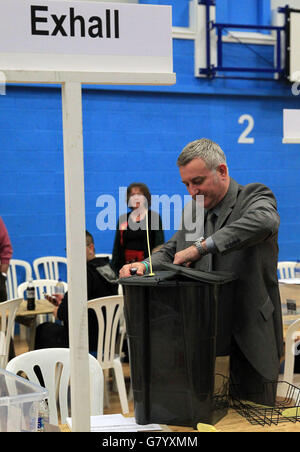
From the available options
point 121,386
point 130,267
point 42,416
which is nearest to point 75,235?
point 42,416

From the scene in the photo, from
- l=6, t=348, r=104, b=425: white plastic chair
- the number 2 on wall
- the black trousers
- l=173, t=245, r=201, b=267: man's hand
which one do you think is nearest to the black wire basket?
the black trousers

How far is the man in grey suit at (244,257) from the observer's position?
1.51 m

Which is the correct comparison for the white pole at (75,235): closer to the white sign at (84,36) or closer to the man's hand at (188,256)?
the white sign at (84,36)

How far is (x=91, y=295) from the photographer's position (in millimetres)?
3938

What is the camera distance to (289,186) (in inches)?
260

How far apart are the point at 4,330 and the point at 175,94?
3.34 m

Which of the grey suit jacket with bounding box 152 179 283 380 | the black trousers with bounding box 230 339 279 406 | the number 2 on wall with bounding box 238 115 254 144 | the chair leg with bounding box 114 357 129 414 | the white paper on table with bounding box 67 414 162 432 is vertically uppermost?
the number 2 on wall with bounding box 238 115 254 144

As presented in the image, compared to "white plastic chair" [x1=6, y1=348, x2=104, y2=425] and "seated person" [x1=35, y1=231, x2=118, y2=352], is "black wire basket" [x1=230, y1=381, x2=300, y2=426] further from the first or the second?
"seated person" [x1=35, y1=231, x2=118, y2=352]

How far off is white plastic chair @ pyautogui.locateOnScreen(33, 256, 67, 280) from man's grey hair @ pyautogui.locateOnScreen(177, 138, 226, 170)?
4.33 meters

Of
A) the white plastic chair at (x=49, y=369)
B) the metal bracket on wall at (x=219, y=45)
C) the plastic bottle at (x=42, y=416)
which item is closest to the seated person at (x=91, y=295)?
the white plastic chair at (x=49, y=369)

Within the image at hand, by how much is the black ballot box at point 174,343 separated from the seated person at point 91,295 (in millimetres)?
2312

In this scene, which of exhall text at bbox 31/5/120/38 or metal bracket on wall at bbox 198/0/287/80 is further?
metal bracket on wall at bbox 198/0/287/80

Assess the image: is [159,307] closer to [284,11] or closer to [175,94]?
[175,94]

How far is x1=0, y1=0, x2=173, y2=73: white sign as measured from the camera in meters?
1.05
